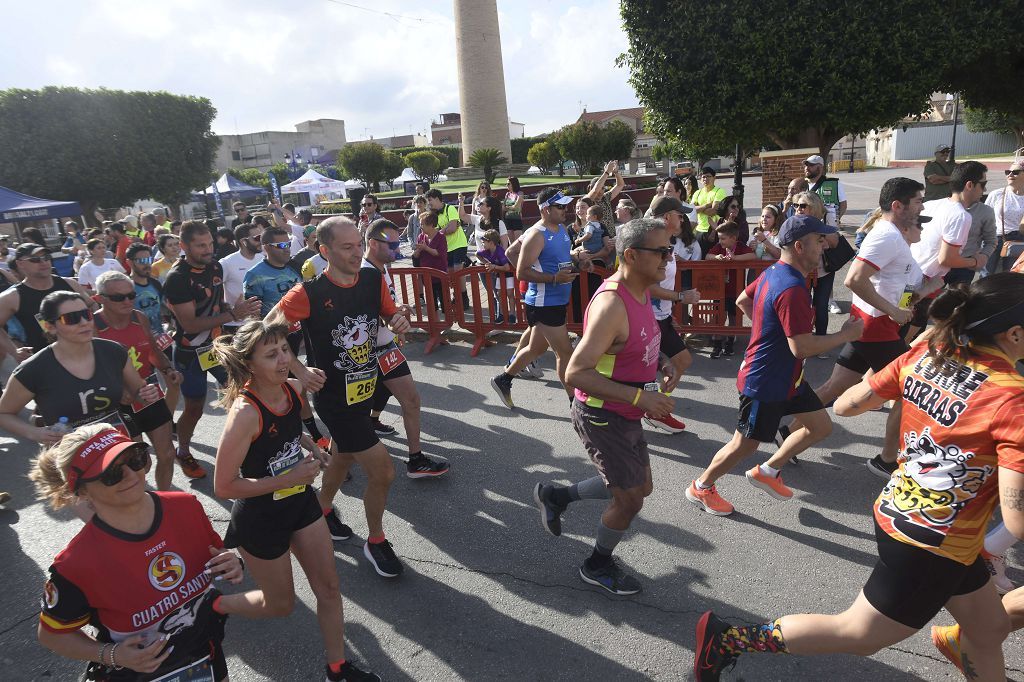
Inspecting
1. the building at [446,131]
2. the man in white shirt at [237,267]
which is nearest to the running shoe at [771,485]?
the man in white shirt at [237,267]

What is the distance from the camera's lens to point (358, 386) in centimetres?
370

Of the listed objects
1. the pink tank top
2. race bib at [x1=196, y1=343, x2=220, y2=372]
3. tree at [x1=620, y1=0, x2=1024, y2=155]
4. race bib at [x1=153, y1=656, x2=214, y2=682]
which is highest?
tree at [x1=620, y1=0, x2=1024, y2=155]

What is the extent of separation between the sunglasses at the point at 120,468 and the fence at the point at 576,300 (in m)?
5.68

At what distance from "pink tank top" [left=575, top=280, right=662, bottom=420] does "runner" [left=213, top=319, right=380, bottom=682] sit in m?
1.44

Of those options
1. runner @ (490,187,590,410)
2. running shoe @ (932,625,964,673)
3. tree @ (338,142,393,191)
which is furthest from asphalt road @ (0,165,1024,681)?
tree @ (338,142,393,191)

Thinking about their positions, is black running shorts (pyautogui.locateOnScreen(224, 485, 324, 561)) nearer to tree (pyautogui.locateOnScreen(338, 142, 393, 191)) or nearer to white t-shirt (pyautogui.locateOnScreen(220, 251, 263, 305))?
white t-shirt (pyautogui.locateOnScreen(220, 251, 263, 305))

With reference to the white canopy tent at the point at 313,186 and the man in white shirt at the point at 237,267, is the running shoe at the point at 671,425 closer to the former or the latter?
the man in white shirt at the point at 237,267

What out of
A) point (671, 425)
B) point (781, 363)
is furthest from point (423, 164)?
point (781, 363)

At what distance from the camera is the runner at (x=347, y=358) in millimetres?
3562

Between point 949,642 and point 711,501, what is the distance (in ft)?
5.23

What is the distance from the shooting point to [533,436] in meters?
5.55

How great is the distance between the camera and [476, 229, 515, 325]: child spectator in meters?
8.34

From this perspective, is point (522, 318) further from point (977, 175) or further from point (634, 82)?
point (634, 82)

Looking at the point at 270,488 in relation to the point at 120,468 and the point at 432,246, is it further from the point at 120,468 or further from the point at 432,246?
the point at 432,246
